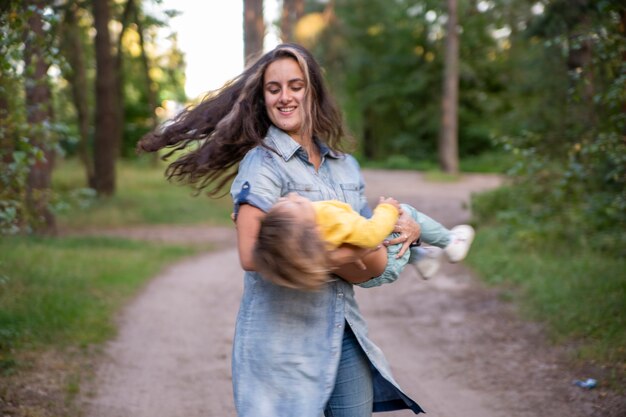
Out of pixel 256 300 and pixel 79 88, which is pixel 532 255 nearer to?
pixel 256 300

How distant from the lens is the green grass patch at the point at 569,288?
251 inches

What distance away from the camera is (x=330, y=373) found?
282 cm

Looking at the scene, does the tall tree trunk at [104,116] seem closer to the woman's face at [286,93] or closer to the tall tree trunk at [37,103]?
the tall tree trunk at [37,103]

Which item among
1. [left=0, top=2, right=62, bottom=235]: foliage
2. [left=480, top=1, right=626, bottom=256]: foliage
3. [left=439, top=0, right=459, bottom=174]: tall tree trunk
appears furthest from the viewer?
[left=439, top=0, right=459, bottom=174]: tall tree trunk

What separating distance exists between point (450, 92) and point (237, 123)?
25197mm

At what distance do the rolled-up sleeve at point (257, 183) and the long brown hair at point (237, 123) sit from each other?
11 centimetres

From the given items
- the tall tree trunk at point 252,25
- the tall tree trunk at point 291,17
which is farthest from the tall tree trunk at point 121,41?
the tall tree trunk at point 252,25

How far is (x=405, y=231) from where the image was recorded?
3.05 meters

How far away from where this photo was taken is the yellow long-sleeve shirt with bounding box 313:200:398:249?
257cm

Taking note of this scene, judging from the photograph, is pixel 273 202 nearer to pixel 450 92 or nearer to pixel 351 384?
pixel 351 384

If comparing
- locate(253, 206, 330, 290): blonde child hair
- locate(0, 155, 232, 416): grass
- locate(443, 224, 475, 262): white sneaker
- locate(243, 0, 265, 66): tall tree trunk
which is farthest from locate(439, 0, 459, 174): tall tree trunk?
locate(253, 206, 330, 290): blonde child hair

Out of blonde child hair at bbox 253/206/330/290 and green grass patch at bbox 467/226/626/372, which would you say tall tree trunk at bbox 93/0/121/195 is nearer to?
green grass patch at bbox 467/226/626/372

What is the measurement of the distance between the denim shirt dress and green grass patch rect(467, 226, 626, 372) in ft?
11.8

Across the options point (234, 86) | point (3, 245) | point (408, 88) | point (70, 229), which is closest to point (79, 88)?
point (70, 229)
